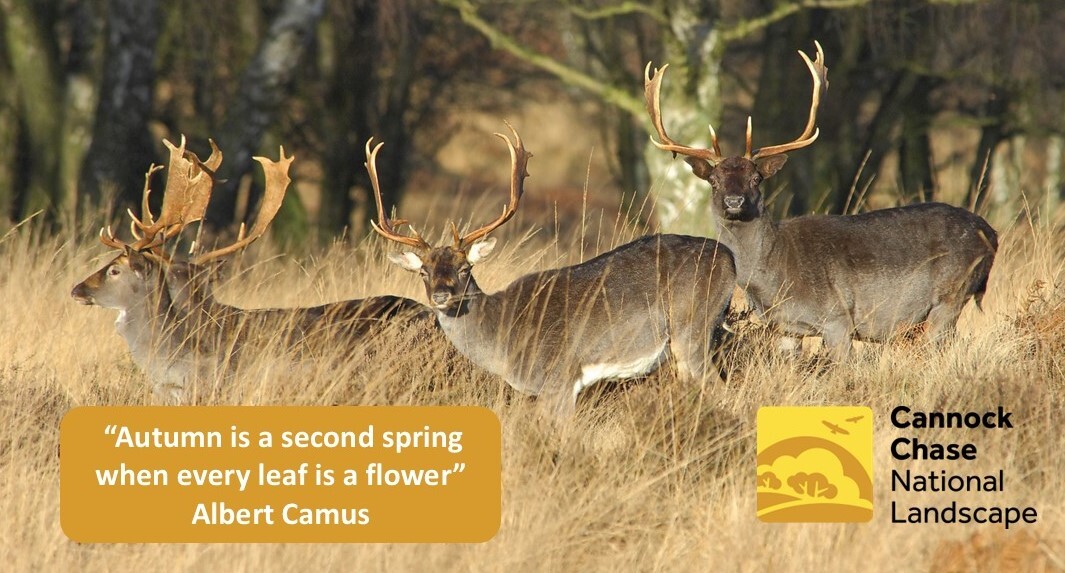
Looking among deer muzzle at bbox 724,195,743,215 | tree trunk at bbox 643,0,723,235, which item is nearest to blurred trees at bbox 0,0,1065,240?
tree trunk at bbox 643,0,723,235

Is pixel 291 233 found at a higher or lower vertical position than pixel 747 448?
higher

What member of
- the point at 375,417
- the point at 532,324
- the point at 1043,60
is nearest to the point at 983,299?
the point at 532,324

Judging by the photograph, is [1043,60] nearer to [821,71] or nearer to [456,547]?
[821,71]

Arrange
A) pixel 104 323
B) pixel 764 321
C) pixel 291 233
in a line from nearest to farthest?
pixel 764 321 → pixel 104 323 → pixel 291 233

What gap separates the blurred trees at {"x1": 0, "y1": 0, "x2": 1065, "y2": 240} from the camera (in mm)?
12469

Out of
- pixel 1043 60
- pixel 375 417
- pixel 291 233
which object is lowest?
pixel 375 417

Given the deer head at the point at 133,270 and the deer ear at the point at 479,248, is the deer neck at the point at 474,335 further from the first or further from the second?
the deer head at the point at 133,270

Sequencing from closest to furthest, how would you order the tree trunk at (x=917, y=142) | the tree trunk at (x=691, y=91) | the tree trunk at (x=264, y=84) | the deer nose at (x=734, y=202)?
1. the deer nose at (x=734, y=202)
2. the tree trunk at (x=691, y=91)
3. the tree trunk at (x=264, y=84)
4. the tree trunk at (x=917, y=142)

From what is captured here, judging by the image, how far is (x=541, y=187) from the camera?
106 feet

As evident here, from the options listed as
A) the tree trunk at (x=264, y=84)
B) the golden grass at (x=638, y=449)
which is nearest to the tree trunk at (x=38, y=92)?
the tree trunk at (x=264, y=84)

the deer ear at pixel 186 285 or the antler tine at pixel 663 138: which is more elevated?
the antler tine at pixel 663 138

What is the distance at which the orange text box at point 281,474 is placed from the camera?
5.59m

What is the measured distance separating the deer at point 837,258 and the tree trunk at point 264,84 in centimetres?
508

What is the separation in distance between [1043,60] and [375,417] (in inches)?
439
